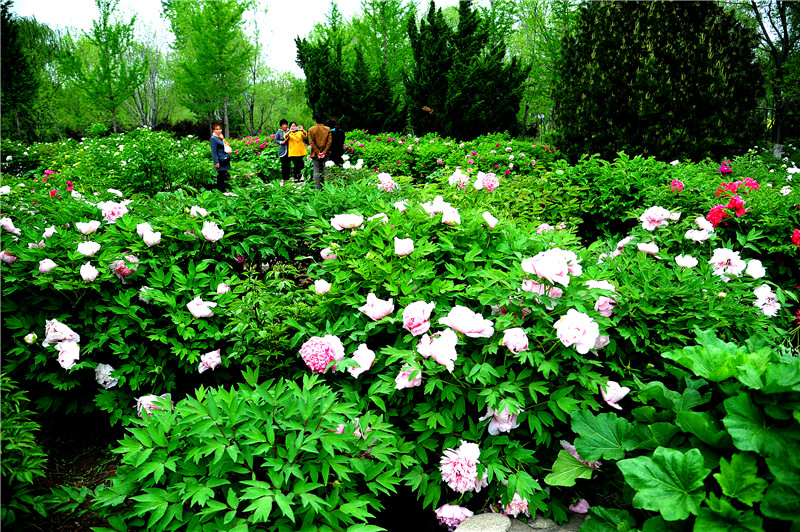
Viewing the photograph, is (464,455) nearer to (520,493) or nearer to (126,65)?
(520,493)

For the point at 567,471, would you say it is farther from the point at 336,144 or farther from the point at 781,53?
the point at 781,53

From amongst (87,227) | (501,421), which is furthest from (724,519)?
(87,227)

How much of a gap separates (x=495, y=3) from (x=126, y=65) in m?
18.4

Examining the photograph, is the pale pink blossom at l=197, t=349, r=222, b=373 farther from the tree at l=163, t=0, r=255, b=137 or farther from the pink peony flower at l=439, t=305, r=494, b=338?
the tree at l=163, t=0, r=255, b=137

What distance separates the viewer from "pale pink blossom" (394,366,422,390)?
1.86m

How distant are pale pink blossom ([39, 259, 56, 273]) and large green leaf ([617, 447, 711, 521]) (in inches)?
117

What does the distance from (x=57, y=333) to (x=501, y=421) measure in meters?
2.38

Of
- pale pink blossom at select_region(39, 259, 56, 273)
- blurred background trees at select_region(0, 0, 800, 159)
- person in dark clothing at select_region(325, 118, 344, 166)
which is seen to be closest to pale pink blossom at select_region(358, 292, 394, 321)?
pale pink blossom at select_region(39, 259, 56, 273)

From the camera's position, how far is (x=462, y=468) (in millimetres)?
1813

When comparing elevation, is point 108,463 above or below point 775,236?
below

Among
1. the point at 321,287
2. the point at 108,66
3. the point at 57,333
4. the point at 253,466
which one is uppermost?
the point at 108,66

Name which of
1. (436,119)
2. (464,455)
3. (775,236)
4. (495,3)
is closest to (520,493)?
(464,455)

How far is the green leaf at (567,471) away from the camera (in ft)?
5.84

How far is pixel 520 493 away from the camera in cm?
177
